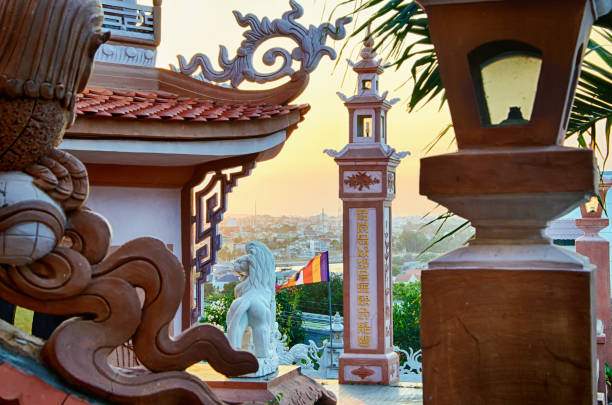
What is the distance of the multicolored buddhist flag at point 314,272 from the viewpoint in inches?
525

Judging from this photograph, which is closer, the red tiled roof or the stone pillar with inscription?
the red tiled roof

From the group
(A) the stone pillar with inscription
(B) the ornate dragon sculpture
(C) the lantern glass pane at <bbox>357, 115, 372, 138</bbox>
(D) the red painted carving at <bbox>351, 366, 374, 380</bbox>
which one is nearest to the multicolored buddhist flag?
(A) the stone pillar with inscription

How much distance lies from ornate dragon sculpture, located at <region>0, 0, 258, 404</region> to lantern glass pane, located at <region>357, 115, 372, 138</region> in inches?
394

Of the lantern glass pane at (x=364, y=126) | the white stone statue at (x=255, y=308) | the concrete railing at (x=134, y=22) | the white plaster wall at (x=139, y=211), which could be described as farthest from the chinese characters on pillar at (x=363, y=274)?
the concrete railing at (x=134, y=22)

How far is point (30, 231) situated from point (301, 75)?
4.80m

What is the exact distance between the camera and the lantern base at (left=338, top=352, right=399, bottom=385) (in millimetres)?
11000

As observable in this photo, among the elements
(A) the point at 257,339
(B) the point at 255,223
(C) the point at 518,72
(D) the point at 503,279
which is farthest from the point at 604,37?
(B) the point at 255,223

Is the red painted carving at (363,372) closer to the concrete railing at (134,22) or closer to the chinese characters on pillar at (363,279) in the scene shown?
the chinese characters on pillar at (363,279)

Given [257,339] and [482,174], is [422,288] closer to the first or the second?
[482,174]

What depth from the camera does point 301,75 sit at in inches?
241

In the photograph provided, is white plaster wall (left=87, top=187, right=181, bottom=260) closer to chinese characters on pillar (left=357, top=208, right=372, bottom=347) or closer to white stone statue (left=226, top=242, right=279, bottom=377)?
white stone statue (left=226, top=242, right=279, bottom=377)

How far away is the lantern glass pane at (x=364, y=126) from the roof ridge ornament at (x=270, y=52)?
17.1 feet

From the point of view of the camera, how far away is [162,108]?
18.2 feet

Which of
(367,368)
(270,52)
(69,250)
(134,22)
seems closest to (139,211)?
(134,22)
